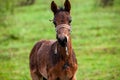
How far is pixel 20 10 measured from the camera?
4700 centimetres

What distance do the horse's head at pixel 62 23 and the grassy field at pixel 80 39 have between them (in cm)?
642

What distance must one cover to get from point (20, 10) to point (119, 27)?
17538mm

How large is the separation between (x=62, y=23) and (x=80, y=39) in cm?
1763

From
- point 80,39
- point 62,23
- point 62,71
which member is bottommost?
point 80,39

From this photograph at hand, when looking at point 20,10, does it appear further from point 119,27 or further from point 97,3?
point 119,27

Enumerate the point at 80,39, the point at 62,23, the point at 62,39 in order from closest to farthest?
the point at 62,39 → the point at 62,23 → the point at 80,39

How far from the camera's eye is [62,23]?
10469 mm

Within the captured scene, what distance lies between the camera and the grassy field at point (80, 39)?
63.7 ft

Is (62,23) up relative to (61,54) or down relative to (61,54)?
up

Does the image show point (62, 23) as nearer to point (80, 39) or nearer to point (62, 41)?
point (62, 41)

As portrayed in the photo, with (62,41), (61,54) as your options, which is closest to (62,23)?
(62,41)

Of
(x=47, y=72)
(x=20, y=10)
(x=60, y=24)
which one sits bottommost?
(x=20, y=10)

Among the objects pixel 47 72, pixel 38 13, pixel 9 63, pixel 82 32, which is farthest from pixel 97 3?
pixel 47 72

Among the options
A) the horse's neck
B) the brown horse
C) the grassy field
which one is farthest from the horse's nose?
the grassy field
